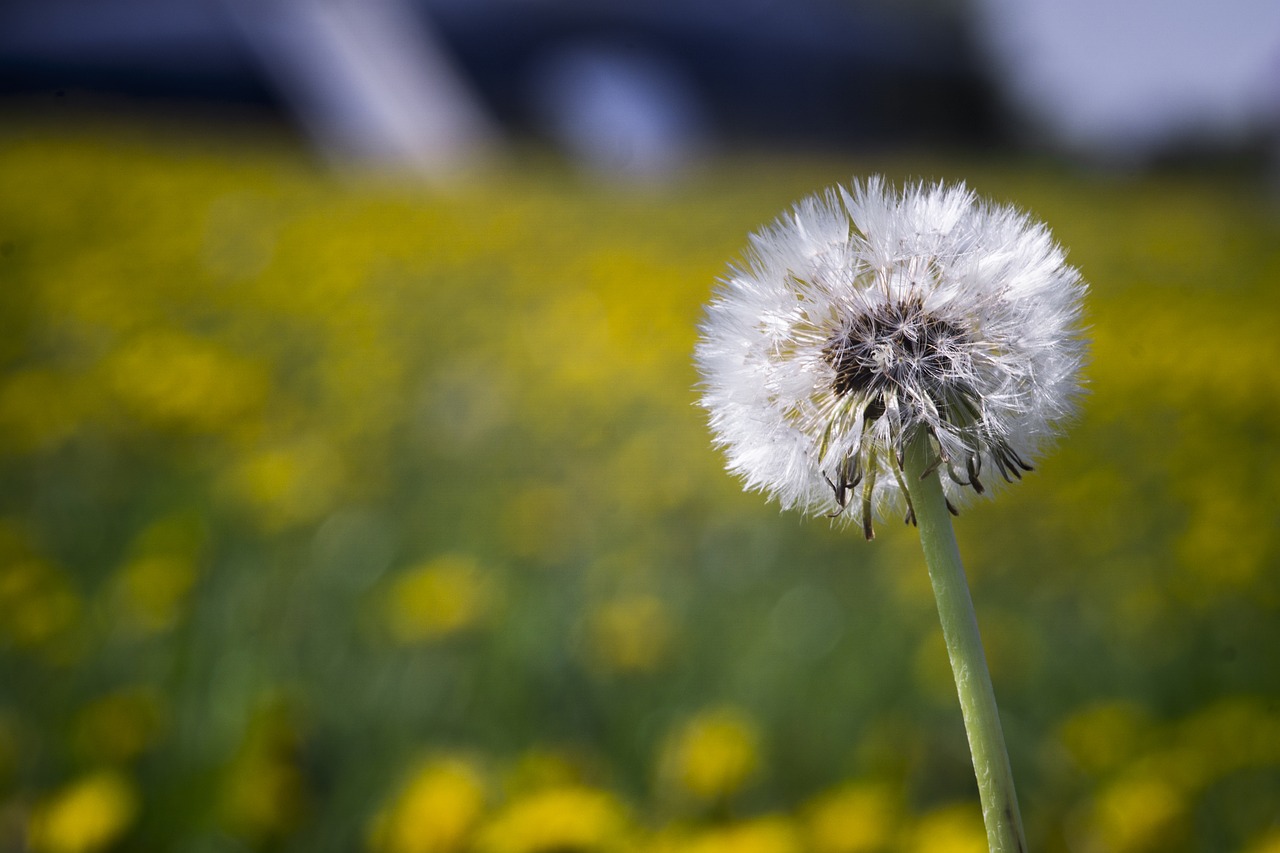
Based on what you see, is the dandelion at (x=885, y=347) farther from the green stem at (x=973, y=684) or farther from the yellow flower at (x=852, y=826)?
the yellow flower at (x=852, y=826)

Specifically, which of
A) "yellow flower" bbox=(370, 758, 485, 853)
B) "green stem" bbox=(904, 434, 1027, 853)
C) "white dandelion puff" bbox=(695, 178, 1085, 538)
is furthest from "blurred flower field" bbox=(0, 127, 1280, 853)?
"green stem" bbox=(904, 434, 1027, 853)

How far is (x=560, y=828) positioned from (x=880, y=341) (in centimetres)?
43

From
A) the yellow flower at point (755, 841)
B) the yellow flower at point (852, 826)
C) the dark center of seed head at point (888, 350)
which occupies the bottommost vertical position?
the yellow flower at point (755, 841)

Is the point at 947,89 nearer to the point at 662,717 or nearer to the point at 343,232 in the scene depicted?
the point at 343,232

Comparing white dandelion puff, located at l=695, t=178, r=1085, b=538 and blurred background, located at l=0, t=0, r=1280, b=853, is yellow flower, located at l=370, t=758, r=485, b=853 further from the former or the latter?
white dandelion puff, located at l=695, t=178, r=1085, b=538

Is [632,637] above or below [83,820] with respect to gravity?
above

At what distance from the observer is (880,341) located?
1.31 feet

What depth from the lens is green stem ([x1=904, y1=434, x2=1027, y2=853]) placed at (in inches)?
10.5

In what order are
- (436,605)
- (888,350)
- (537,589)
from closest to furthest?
1. (888,350)
2. (436,605)
3. (537,589)

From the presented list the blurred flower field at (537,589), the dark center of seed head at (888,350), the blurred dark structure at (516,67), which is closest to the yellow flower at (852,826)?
the blurred flower field at (537,589)

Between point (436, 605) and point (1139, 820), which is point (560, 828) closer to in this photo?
point (1139, 820)

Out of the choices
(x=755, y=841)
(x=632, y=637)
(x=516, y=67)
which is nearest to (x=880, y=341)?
(x=755, y=841)

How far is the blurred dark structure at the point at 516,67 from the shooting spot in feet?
21.3

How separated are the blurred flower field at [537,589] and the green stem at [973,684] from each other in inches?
14.9
